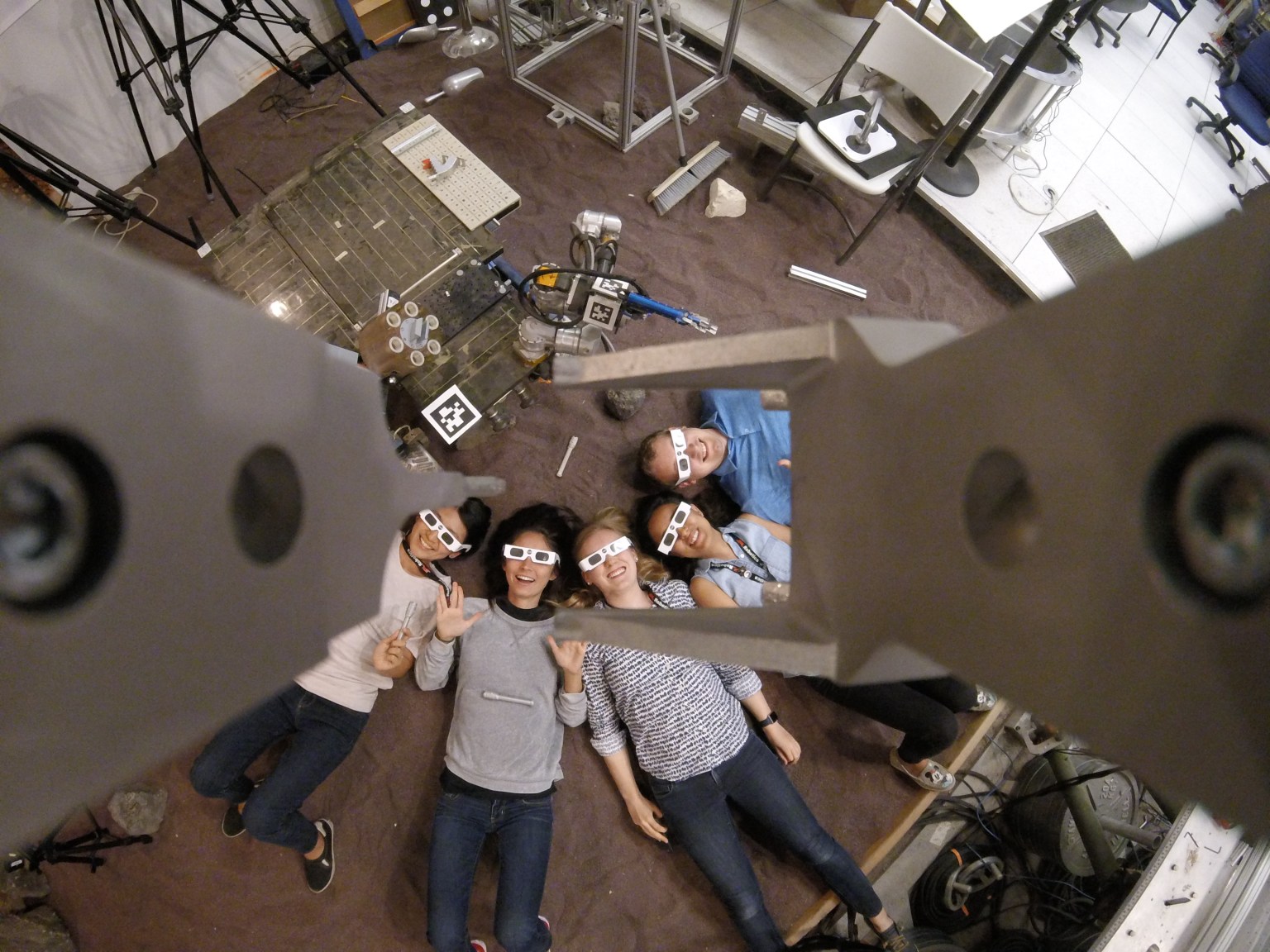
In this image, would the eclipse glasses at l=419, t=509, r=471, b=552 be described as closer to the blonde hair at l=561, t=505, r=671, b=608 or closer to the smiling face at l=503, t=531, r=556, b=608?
the smiling face at l=503, t=531, r=556, b=608

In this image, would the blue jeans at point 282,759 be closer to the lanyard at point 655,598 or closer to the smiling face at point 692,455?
the lanyard at point 655,598

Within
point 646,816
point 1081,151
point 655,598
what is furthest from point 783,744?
point 1081,151

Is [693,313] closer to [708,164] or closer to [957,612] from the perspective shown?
[708,164]

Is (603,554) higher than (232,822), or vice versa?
(603,554)

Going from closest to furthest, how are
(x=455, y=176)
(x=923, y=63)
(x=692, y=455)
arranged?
(x=692, y=455) → (x=455, y=176) → (x=923, y=63)

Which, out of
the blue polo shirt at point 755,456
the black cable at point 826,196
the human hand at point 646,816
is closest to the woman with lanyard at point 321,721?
the human hand at point 646,816

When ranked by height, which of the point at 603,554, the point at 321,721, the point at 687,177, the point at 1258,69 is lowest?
the point at 321,721

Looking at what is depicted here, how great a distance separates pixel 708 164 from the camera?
2.75 m

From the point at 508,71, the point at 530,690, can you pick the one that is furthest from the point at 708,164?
the point at 530,690

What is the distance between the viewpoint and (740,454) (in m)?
2.12

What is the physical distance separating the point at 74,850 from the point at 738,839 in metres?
1.93

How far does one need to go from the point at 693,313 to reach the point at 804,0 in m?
2.08

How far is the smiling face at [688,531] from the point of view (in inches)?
75.4

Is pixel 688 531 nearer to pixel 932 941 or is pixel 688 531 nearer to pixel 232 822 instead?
pixel 932 941
